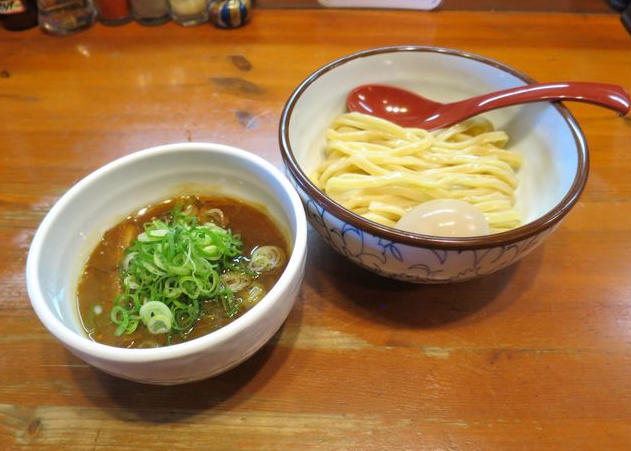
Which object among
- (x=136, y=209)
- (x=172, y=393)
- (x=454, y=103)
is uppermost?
(x=454, y=103)

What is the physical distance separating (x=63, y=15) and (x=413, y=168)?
1506 millimetres

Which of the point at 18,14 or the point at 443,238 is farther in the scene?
the point at 18,14

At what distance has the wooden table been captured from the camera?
82cm

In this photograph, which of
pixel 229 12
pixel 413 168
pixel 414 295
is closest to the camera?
pixel 414 295

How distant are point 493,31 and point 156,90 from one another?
4.10 ft

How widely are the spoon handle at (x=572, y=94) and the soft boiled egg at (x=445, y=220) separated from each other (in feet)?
1.10

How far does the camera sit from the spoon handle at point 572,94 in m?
1.09

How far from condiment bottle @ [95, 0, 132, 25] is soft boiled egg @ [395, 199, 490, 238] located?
149 centimetres

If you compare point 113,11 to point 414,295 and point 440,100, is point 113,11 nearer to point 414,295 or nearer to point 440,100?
point 440,100

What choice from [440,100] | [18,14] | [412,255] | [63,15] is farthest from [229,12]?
[412,255]

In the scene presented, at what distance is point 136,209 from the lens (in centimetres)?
100

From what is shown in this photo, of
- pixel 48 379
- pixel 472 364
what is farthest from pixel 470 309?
pixel 48 379

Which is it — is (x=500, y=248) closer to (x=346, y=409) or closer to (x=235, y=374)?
(x=346, y=409)

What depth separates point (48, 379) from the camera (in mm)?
890
